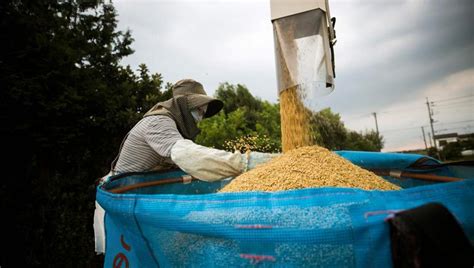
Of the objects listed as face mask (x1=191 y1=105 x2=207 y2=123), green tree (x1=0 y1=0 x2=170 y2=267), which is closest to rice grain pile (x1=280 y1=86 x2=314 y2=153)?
face mask (x1=191 y1=105 x2=207 y2=123)

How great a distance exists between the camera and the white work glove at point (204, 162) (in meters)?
1.46

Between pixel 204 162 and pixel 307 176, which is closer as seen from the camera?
pixel 307 176

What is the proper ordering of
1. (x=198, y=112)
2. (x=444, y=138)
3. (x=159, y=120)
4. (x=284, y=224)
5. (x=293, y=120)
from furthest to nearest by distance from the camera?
(x=444, y=138), (x=198, y=112), (x=159, y=120), (x=293, y=120), (x=284, y=224)

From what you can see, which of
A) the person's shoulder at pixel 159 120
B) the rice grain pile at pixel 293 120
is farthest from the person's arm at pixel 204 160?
the rice grain pile at pixel 293 120

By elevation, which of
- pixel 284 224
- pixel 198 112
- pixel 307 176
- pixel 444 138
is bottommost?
pixel 284 224

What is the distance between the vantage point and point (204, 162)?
145 centimetres

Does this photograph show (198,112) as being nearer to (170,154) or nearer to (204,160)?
(170,154)

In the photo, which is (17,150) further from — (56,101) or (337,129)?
(337,129)

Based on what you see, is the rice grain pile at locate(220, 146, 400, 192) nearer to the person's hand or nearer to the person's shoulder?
the person's hand

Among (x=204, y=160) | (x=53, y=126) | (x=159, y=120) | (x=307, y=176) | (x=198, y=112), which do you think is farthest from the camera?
(x=53, y=126)

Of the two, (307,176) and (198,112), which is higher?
(198,112)

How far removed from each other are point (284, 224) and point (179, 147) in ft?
3.24

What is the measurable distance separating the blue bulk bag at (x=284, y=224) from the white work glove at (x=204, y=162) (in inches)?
22.1

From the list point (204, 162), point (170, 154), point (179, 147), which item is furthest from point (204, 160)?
point (170, 154)
